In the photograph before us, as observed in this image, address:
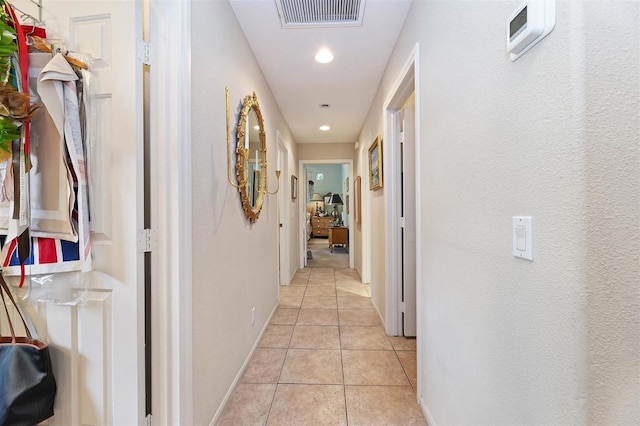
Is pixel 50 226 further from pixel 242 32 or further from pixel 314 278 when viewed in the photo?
pixel 314 278

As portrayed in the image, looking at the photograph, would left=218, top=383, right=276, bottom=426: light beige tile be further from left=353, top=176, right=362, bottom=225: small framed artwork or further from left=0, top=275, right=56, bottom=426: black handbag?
left=353, top=176, right=362, bottom=225: small framed artwork

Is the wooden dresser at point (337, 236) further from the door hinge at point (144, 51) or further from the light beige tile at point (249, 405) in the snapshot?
the door hinge at point (144, 51)

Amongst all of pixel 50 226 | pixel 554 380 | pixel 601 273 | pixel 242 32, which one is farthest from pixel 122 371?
pixel 242 32

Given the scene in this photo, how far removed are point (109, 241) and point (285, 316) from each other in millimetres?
2126

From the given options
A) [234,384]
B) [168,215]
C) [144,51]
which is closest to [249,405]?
[234,384]

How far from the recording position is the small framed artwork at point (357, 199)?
4.31 meters

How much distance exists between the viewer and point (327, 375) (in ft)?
5.96

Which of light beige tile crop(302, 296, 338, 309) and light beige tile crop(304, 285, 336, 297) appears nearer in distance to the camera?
light beige tile crop(302, 296, 338, 309)

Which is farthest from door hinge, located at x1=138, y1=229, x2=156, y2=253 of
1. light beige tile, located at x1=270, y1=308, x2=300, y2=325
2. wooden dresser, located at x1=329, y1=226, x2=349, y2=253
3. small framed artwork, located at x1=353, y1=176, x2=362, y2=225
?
wooden dresser, located at x1=329, y1=226, x2=349, y2=253

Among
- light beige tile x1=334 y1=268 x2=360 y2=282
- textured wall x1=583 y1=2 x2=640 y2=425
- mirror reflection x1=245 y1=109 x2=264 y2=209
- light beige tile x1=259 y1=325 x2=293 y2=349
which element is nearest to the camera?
textured wall x1=583 y1=2 x2=640 y2=425

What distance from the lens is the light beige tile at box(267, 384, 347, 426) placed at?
1436 mm

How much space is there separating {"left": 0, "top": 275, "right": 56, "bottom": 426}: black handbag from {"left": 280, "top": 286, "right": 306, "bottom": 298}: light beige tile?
104 inches

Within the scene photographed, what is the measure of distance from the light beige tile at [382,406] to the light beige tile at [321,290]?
1865 millimetres

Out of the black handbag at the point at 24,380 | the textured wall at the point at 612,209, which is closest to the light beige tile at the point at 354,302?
the black handbag at the point at 24,380
